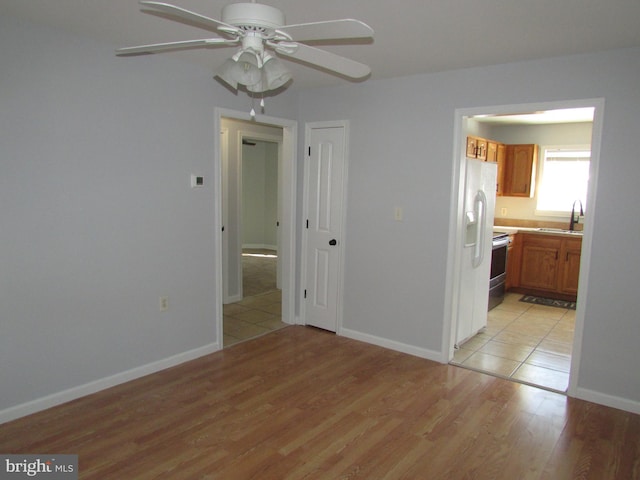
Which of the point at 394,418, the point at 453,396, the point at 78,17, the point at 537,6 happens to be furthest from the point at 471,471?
the point at 78,17

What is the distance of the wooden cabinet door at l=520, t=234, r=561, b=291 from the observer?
587 cm

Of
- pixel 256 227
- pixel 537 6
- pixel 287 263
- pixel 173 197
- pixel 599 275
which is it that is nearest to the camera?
pixel 537 6

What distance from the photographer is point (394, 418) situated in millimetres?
2936

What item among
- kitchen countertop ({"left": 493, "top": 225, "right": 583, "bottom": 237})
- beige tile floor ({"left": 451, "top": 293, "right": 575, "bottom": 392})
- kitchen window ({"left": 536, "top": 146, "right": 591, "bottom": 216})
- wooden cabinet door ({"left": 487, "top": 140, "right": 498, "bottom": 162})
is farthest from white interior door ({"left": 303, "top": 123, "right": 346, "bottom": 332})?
kitchen window ({"left": 536, "top": 146, "right": 591, "bottom": 216})

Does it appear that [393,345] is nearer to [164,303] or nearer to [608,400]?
[608,400]

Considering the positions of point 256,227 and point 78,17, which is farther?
point 256,227

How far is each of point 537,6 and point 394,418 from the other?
2.53m

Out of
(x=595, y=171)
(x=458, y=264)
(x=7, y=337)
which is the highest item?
(x=595, y=171)

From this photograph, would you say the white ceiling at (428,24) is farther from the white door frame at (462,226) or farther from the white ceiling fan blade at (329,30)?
the white ceiling fan blade at (329,30)

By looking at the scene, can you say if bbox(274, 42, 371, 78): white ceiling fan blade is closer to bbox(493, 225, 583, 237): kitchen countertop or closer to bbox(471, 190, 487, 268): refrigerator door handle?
bbox(471, 190, 487, 268): refrigerator door handle

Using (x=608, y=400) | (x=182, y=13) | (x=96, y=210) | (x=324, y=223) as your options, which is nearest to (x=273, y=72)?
(x=182, y=13)

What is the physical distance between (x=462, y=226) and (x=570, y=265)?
2811 millimetres

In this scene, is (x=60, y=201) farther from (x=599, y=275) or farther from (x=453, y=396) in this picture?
(x=599, y=275)

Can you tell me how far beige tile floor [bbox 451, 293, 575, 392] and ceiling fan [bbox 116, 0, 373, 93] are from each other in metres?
2.84
